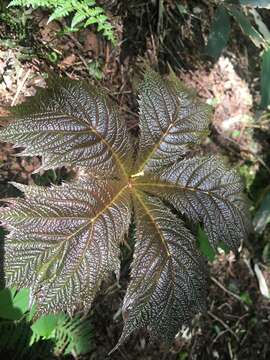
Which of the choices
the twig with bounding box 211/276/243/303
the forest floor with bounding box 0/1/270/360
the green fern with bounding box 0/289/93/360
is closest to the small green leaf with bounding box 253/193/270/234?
the forest floor with bounding box 0/1/270/360

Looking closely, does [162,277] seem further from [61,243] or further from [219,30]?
[219,30]

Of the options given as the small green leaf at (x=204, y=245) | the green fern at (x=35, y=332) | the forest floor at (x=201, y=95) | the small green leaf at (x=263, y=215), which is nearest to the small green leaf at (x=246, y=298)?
the forest floor at (x=201, y=95)

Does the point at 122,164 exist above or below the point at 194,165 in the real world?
below

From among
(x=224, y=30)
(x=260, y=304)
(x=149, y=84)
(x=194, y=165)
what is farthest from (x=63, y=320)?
(x=224, y=30)

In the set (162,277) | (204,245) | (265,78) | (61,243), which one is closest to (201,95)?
(265,78)

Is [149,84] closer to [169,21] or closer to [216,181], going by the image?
[216,181]
